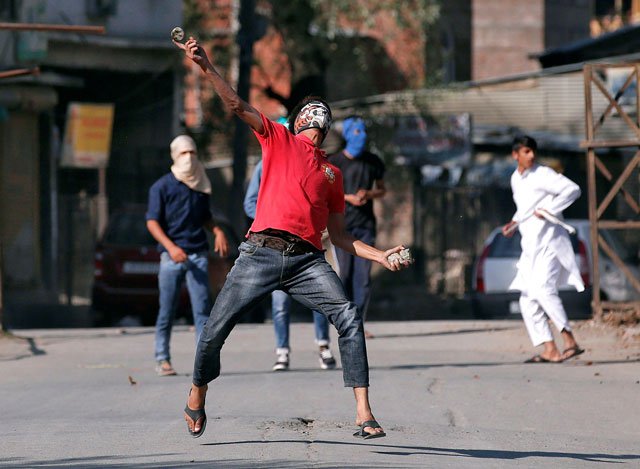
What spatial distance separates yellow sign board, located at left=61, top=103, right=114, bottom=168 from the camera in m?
24.6

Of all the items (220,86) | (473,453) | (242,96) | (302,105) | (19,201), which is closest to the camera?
(220,86)

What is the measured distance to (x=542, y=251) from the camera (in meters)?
11.1

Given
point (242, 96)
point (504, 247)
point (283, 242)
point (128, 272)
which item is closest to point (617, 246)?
point (504, 247)

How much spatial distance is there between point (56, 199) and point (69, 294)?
2.94 meters

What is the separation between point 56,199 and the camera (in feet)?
82.0

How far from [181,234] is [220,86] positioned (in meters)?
3.70

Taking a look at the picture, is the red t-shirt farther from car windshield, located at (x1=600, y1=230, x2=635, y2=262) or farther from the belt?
car windshield, located at (x1=600, y1=230, x2=635, y2=262)

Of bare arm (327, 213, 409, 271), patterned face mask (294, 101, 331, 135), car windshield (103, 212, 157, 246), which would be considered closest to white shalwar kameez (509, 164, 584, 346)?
bare arm (327, 213, 409, 271)

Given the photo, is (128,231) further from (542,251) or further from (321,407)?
(321,407)

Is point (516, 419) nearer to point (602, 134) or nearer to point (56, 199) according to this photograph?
point (56, 199)

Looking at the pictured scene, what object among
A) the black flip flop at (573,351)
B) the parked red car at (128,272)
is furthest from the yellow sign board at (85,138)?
the black flip flop at (573,351)

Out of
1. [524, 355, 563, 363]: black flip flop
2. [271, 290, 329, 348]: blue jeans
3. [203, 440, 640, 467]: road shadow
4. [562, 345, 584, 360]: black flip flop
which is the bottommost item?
[203, 440, 640, 467]: road shadow

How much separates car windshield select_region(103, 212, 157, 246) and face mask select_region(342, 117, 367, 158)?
251 inches

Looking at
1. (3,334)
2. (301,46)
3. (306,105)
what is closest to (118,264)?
(3,334)
